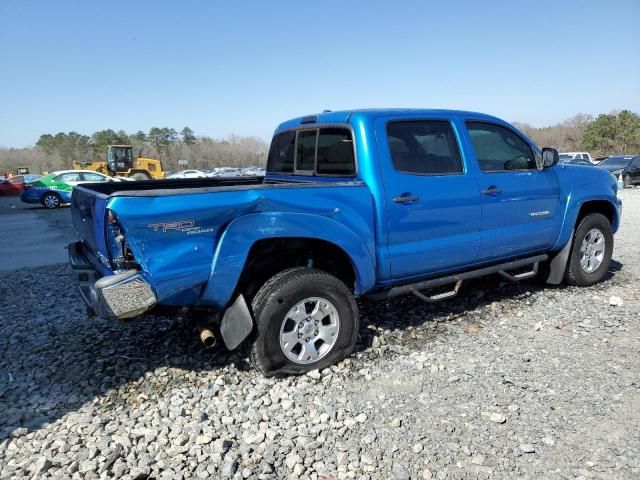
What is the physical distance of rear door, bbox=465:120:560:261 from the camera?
14.6 ft

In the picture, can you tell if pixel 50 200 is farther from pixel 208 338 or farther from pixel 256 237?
pixel 256 237

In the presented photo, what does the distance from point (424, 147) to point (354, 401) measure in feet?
7.35

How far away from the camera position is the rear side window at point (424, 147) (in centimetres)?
401

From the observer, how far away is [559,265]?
532cm

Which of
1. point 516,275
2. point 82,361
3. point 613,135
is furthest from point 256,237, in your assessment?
point 613,135

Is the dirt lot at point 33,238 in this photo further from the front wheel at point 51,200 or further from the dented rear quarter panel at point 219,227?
the dented rear quarter panel at point 219,227

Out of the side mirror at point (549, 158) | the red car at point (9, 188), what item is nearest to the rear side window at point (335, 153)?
the side mirror at point (549, 158)

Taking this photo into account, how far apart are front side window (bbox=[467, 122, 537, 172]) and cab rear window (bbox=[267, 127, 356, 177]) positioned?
1.30 metres

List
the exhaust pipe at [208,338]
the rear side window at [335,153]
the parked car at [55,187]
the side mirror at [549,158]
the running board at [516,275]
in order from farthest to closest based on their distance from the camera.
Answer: the parked car at [55,187]
the side mirror at [549,158]
the running board at [516,275]
the rear side window at [335,153]
the exhaust pipe at [208,338]

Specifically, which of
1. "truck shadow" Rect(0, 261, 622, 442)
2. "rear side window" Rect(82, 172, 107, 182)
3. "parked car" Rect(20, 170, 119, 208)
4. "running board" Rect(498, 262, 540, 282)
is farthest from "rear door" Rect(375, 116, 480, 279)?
"rear side window" Rect(82, 172, 107, 182)

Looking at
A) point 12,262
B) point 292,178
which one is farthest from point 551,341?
point 12,262

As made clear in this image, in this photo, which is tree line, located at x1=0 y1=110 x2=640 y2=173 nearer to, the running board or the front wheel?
the front wheel

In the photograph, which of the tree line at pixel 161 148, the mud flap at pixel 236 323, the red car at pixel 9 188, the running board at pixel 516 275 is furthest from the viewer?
the tree line at pixel 161 148

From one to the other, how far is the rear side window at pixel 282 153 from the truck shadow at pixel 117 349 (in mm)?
1692
